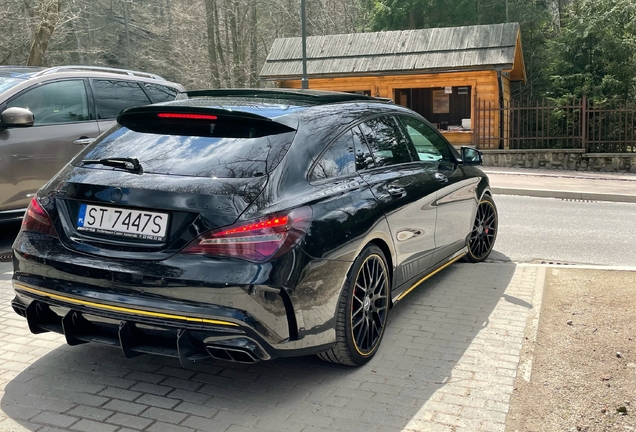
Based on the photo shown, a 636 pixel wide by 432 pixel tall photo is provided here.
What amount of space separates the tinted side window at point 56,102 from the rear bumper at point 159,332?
4.20 meters

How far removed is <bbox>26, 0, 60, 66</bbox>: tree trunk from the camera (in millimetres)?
17752

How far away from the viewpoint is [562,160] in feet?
65.0

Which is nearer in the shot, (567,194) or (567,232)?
(567,232)

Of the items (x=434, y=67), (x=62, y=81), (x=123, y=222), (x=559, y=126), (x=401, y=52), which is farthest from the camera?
(x=401, y=52)

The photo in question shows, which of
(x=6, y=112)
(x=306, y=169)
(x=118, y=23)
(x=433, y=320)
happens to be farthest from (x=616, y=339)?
(x=118, y=23)

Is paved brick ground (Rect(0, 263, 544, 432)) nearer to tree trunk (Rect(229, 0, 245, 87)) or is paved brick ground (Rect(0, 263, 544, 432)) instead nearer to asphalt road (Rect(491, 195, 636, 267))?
asphalt road (Rect(491, 195, 636, 267))

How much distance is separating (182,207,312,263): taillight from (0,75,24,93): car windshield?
4826 mm

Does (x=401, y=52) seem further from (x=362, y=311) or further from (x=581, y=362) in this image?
(x=362, y=311)

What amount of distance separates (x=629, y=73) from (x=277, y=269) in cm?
2179

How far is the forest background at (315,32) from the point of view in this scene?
2181cm

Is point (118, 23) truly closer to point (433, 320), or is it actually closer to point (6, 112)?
point (6, 112)

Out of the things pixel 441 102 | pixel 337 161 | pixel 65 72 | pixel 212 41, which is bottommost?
pixel 337 161

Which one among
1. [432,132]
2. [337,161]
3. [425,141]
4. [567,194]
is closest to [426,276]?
[425,141]

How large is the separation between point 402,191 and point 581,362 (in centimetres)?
166
